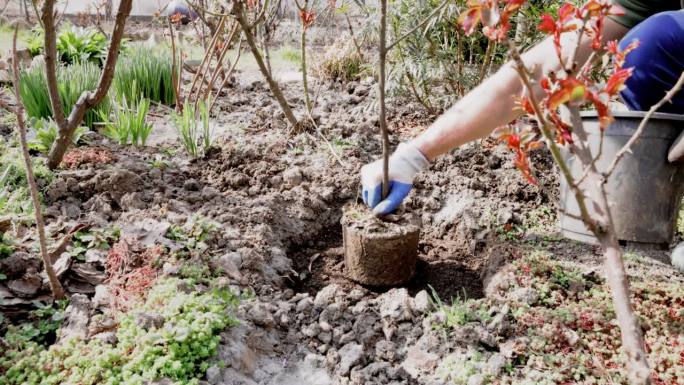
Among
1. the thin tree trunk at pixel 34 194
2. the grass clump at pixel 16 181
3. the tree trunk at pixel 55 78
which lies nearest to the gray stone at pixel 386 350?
the thin tree trunk at pixel 34 194

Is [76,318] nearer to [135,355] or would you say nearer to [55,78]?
[135,355]

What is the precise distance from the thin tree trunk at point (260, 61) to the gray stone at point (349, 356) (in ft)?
5.49

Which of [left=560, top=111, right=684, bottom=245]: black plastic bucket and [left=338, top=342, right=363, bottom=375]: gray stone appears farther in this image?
[left=560, top=111, right=684, bottom=245]: black plastic bucket

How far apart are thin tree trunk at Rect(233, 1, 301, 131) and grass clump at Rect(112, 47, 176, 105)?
3.24ft

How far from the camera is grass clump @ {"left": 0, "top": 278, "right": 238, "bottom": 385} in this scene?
4.57ft

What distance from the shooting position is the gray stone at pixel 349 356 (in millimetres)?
1674

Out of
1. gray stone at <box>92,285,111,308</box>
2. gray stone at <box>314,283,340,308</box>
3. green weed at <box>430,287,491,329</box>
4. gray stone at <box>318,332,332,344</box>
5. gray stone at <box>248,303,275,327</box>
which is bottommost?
gray stone at <box>318,332,332,344</box>

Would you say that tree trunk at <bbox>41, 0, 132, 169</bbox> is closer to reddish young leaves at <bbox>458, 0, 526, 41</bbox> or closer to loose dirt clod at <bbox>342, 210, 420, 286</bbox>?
loose dirt clod at <bbox>342, 210, 420, 286</bbox>

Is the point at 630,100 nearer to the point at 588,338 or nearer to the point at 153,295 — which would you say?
the point at 588,338

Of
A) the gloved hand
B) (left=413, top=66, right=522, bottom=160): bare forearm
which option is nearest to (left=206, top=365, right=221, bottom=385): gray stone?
the gloved hand

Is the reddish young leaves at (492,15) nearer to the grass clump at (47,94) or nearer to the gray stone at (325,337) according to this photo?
the gray stone at (325,337)

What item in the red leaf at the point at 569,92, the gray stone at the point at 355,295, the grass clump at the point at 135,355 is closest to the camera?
the red leaf at the point at 569,92

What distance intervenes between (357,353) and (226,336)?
0.42 metres

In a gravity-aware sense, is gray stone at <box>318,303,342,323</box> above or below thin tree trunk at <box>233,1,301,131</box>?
below
